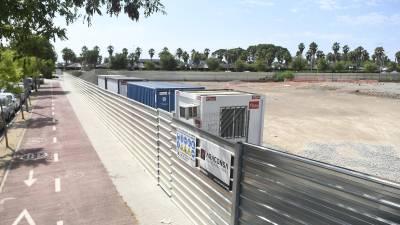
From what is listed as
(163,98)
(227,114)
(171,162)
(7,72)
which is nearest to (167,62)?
(7,72)

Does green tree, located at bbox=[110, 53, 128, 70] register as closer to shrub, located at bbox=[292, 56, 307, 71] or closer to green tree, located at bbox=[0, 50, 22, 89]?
shrub, located at bbox=[292, 56, 307, 71]

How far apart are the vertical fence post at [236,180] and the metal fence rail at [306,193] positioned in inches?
1.5

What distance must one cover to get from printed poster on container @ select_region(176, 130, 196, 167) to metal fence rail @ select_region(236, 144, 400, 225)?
2.33m

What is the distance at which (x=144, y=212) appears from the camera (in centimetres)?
888

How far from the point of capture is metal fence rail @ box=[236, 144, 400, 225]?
3.66 m

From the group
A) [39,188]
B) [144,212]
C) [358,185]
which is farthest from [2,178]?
[358,185]

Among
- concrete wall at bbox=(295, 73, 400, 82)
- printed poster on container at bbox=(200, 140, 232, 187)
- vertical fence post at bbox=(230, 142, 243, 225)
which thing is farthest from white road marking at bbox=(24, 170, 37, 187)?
concrete wall at bbox=(295, 73, 400, 82)

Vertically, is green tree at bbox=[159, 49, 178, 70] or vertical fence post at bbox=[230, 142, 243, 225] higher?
green tree at bbox=[159, 49, 178, 70]

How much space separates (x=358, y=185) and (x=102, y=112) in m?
19.7

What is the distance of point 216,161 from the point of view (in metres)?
6.88

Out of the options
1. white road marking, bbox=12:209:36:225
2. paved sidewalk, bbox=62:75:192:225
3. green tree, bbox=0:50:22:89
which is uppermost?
green tree, bbox=0:50:22:89

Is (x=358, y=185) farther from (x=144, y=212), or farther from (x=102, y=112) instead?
(x=102, y=112)

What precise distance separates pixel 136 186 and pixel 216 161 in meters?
4.65

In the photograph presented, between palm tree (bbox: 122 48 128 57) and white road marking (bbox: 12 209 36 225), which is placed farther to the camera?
palm tree (bbox: 122 48 128 57)
